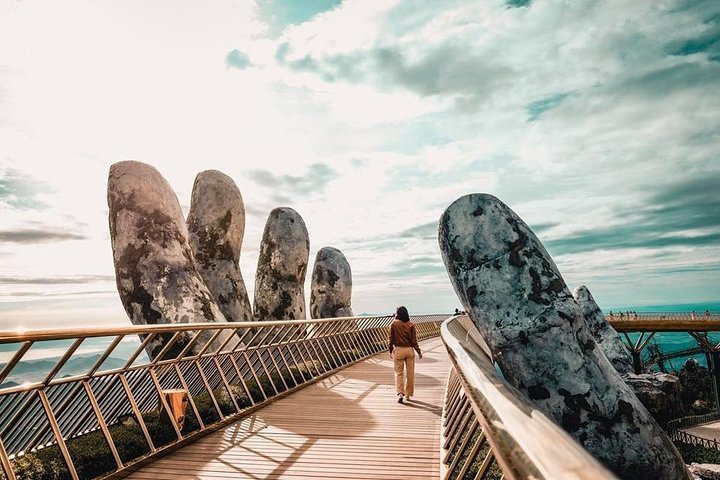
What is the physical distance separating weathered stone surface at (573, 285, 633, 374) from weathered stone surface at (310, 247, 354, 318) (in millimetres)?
10273

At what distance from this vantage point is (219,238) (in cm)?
1808

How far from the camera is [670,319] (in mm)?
31281

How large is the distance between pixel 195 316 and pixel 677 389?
19226 millimetres

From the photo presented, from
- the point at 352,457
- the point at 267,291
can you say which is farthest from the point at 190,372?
the point at 267,291

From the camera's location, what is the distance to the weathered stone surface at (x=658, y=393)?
60.8ft

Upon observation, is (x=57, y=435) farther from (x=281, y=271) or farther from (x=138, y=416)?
(x=281, y=271)

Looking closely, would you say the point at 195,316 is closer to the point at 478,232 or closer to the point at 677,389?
the point at 478,232

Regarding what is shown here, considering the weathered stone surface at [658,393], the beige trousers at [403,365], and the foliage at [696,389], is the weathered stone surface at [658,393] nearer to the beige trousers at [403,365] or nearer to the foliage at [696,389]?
the foliage at [696,389]

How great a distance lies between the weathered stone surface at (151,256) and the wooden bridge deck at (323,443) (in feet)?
15.2

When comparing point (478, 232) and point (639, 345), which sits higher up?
point (478, 232)

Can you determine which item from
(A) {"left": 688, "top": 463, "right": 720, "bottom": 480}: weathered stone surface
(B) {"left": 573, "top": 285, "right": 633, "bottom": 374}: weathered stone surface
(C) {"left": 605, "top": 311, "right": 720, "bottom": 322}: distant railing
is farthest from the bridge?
(C) {"left": 605, "top": 311, "right": 720, "bottom": 322}: distant railing

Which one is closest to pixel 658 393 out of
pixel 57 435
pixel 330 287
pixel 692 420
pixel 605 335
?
pixel 605 335

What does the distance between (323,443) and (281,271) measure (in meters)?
15.1

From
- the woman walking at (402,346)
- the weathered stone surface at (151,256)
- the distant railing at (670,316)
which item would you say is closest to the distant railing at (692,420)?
the distant railing at (670,316)
